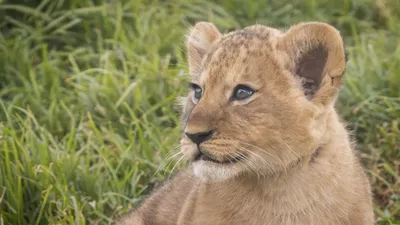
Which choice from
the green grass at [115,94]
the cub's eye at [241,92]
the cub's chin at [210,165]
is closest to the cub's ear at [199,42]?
the cub's eye at [241,92]

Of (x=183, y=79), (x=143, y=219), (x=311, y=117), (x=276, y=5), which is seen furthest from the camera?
(x=276, y=5)

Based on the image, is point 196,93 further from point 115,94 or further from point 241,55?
point 115,94

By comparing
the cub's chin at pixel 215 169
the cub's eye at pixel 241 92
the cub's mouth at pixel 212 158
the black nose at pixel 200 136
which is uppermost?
the cub's eye at pixel 241 92

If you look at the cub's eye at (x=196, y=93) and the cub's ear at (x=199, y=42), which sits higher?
the cub's ear at (x=199, y=42)

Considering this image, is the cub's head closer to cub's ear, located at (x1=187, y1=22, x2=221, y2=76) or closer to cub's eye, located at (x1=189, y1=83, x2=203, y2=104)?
cub's eye, located at (x1=189, y1=83, x2=203, y2=104)

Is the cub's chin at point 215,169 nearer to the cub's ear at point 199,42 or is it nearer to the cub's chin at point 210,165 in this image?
the cub's chin at point 210,165

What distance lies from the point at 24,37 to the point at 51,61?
458mm

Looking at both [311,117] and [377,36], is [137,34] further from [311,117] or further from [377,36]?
[311,117]

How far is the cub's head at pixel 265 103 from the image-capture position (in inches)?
168

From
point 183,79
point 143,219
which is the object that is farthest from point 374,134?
point 143,219

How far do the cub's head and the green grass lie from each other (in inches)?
48.5

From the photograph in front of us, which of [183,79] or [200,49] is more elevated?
[200,49]

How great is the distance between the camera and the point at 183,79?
7.32 meters

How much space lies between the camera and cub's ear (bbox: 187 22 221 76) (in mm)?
4867
